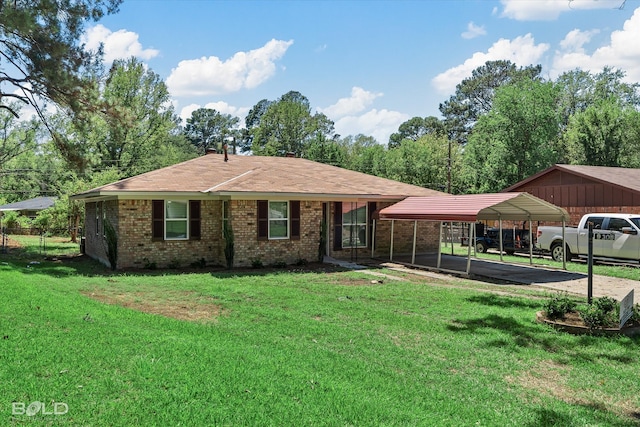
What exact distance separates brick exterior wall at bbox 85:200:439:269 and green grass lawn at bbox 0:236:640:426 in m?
5.03

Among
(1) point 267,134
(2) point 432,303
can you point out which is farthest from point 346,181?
(1) point 267,134

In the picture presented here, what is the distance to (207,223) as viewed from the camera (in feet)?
52.9

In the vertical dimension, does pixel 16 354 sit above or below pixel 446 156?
below

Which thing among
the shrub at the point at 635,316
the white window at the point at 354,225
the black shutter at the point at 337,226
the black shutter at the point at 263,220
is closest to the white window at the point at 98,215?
the black shutter at the point at 263,220

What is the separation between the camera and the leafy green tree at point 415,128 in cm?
6756

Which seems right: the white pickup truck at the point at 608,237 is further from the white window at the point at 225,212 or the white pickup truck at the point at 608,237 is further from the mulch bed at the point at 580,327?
the white window at the point at 225,212

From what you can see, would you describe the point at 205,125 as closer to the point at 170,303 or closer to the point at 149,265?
the point at 149,265

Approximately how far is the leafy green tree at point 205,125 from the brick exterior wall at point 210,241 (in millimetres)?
65163

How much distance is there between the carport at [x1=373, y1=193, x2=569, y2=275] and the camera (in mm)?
14031

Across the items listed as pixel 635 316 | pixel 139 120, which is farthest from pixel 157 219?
pixel 139 120

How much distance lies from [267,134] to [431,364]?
1879 inches

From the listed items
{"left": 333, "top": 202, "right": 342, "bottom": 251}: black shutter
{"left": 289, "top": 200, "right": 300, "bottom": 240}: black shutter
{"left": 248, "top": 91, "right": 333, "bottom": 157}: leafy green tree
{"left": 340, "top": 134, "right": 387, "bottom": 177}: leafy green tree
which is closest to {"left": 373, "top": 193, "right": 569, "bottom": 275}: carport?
{"left": 333, "top": 202, "right": 342, "bottom": 251}: black shutter

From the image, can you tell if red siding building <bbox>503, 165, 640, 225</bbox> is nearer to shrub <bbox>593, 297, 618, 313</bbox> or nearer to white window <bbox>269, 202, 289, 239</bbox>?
white window <bbox>269, 202, 289, 239</bbox>

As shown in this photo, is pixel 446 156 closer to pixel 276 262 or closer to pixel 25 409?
pixel 276 262
